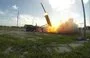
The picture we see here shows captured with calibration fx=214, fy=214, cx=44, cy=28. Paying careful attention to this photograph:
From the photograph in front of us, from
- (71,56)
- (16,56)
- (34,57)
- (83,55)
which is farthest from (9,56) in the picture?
(83,55)

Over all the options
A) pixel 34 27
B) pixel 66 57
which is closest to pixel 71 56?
pixel 66 57

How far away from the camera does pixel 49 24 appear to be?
73750 mm

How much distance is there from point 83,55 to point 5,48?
1041 cm

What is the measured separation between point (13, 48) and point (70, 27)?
4796cm

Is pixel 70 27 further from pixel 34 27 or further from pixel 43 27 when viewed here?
pixel 34 27

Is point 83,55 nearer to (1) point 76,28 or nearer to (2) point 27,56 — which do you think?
(2) point 27,56

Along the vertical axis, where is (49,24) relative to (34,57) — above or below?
above

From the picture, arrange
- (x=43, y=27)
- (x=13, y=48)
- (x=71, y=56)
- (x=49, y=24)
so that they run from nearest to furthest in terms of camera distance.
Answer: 1. (x=71, y=56)
2. (x=13, y=48)
3. (x=49, y=24)
4. (x=43, y=27)

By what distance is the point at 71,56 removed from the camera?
25188 mm

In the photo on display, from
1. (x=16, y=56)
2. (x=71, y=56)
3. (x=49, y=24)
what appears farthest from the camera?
(x=49, y=24)

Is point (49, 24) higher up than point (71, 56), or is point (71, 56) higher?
point (49, 24)

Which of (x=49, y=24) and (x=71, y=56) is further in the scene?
(x=49, y=24)

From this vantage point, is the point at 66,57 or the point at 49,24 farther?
the point at 49,24

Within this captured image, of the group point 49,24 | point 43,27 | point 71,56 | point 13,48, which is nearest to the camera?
point 71,56
